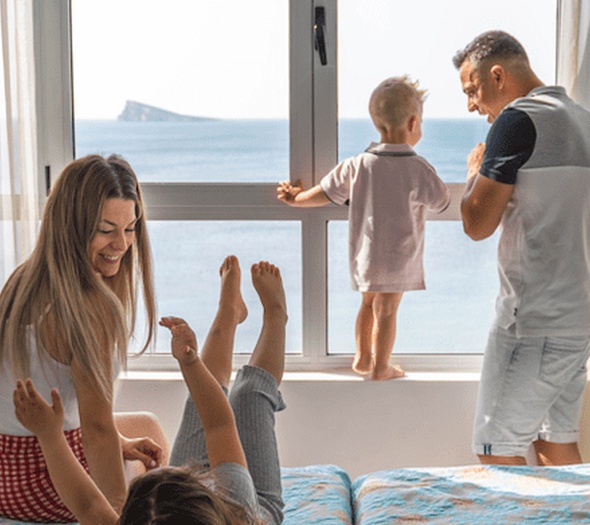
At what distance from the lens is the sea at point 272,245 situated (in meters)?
3.11

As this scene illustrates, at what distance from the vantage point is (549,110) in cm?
256

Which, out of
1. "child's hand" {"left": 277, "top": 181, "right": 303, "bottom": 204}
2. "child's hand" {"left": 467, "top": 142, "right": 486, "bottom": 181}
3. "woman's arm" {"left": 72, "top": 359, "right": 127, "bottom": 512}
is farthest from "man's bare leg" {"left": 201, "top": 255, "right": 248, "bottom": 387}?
"child's hand" {"left": 467, "top": 142, "right": 486, "bottom": 181}

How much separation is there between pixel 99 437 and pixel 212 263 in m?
1.27

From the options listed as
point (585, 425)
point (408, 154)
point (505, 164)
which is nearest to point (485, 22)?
point (408, 154)

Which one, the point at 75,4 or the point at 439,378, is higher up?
the point at 75,4

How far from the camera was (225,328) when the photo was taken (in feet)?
7.95

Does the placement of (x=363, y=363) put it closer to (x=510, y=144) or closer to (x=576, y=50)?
(x=510, y=144)

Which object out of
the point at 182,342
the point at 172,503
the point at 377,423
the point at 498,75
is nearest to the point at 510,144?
the point at 498,75

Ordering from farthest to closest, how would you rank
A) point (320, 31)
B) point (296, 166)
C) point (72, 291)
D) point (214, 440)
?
point (296, 166) → point (320, 31) → point (72, 291) → point (214, 440)

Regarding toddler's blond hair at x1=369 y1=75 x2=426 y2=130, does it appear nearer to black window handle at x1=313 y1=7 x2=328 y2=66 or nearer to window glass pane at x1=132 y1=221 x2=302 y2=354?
black window handle at x1=313 y1=7 x2=328 y2=66

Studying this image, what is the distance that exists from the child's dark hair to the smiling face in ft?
2.74

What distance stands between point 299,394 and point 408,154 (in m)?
0.78

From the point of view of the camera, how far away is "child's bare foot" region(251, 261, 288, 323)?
2457mm

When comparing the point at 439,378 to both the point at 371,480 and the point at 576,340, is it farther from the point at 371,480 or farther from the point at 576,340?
the point at 371,480
